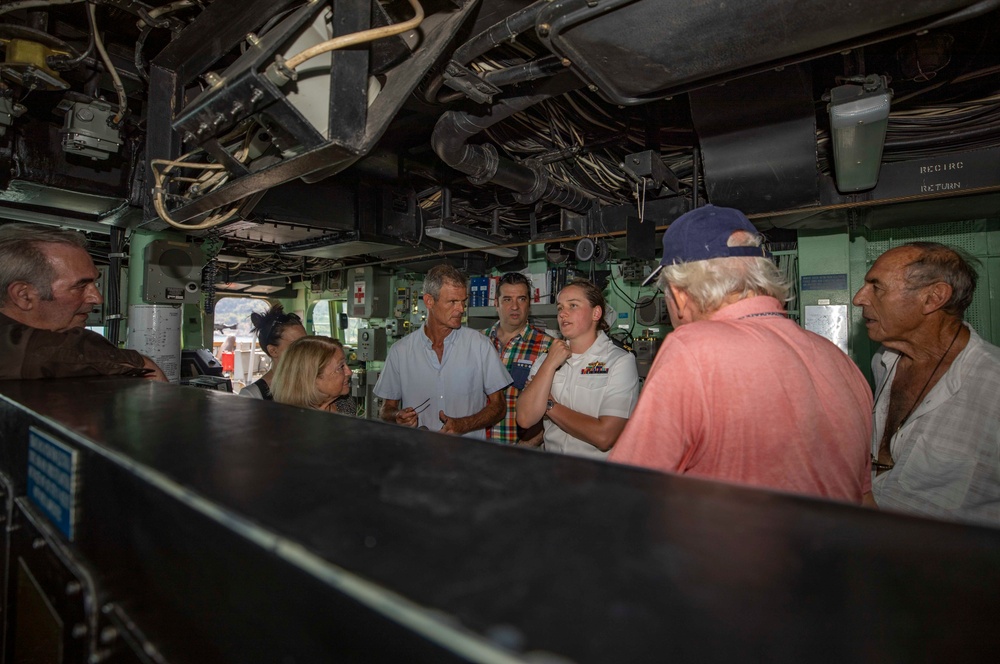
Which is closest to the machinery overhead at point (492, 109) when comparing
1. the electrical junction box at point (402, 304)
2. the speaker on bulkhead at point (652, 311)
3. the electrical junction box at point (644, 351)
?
the speaker on bulkhead at point (652, 311)

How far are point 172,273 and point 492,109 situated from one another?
2.76 meters

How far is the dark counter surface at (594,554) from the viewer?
0.28 metres

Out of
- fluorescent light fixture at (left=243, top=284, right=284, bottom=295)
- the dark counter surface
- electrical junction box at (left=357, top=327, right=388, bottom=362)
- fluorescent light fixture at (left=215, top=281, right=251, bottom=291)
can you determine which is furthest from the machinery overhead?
fluorescent light fixture at (left=243, top=284, right=284, bottom=295)

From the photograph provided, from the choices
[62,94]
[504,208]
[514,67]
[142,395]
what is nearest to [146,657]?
[142,395]

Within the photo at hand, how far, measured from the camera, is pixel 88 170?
3.18 meters

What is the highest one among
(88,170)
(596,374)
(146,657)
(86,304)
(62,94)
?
(62,94)

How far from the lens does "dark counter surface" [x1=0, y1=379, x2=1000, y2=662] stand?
28 centimetres

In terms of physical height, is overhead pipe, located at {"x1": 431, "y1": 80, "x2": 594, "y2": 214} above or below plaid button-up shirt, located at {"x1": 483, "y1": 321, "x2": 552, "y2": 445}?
above

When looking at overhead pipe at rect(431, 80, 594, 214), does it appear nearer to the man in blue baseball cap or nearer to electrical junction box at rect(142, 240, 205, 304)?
the man in blue baseball cap

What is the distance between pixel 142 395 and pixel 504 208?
3.88m

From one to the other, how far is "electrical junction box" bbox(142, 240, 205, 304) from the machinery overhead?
1.13 feet

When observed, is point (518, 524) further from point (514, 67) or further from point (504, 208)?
point (504, 208)

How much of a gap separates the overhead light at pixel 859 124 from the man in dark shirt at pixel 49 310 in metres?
3.35

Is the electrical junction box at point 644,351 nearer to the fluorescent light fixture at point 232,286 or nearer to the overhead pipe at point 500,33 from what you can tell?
the overhead pipe at point 500,33
